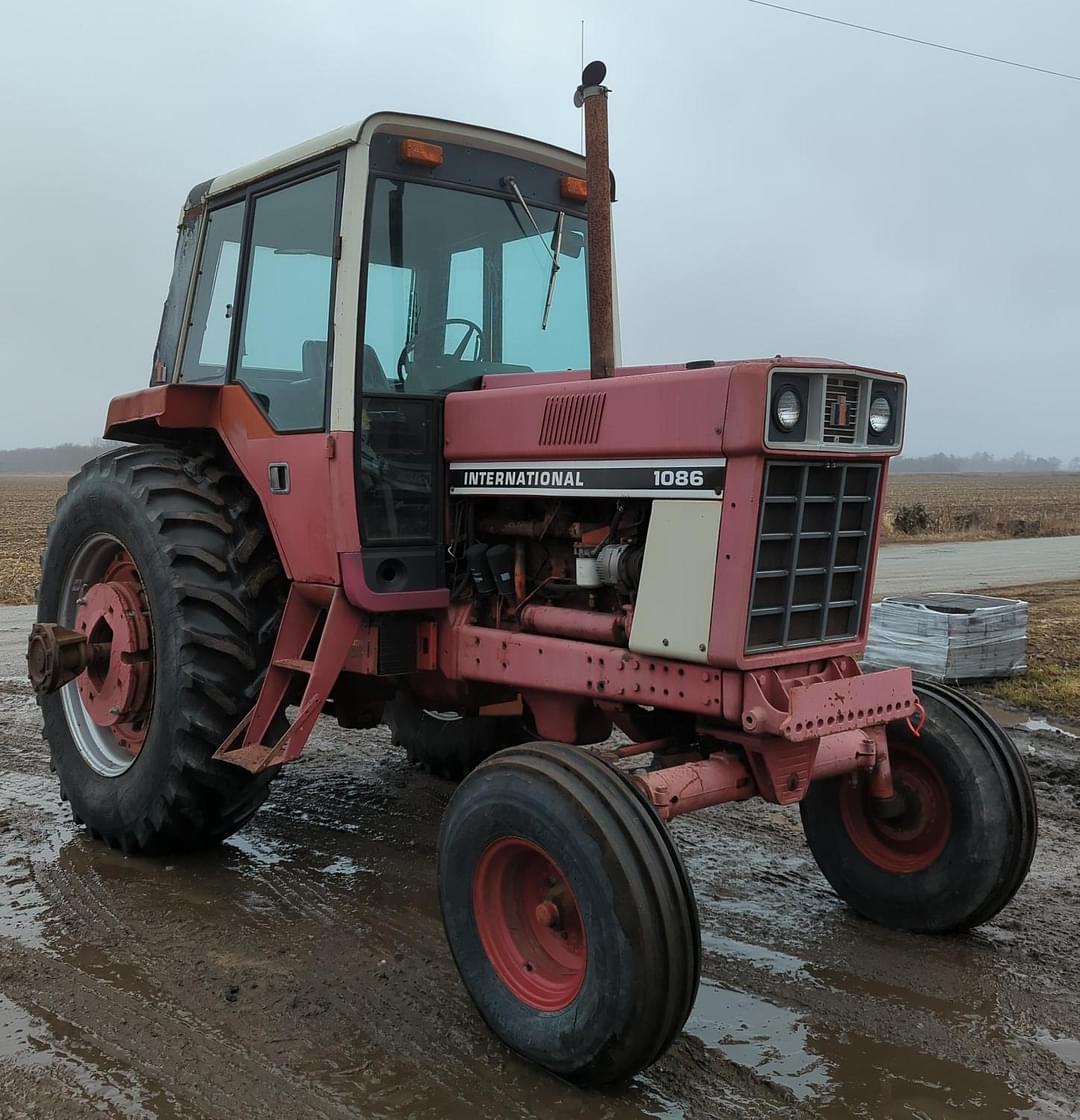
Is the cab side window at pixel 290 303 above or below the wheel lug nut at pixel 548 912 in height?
above

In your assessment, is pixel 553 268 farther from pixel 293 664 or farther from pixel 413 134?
pixel 293 664

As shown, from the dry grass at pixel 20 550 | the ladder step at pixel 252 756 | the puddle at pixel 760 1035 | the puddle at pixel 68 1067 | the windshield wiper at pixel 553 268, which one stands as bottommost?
the puddle at pixel 68 1067

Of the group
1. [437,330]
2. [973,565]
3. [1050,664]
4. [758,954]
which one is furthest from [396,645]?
[973,565]

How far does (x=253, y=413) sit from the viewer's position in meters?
4.41

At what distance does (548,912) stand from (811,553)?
1357 millimetres

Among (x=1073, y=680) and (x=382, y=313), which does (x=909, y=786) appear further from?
(x=1073, y=680)

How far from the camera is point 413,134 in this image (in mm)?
4066

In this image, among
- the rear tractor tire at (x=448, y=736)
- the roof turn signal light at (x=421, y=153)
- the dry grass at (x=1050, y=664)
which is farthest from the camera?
the dry grass at (x=1050, y=664)

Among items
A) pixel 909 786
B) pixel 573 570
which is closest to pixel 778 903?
pixel 909 786

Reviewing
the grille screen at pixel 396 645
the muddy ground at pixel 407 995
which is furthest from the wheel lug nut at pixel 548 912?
the grille screen at pixel 396 645

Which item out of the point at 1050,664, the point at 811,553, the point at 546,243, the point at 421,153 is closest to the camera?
the point at 811,553

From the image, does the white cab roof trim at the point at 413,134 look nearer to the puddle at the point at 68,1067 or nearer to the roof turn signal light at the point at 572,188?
the roof turn signal light at the point at 572,188

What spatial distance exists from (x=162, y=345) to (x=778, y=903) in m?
3.66

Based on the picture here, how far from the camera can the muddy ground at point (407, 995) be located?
298 centimetres
